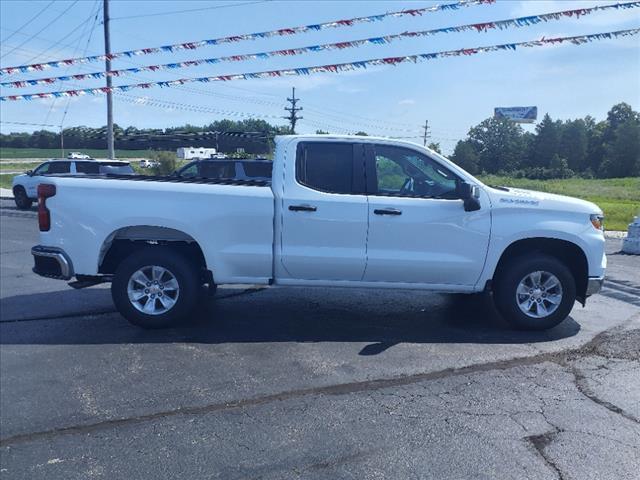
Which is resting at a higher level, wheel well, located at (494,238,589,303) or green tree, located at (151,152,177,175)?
green tree, located at (151,152,177,175)

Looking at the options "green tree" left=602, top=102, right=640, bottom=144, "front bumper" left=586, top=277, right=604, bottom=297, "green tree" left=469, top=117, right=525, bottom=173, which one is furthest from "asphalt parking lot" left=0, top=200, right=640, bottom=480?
"green tree" left=602, top=102, right=640, bottom=144

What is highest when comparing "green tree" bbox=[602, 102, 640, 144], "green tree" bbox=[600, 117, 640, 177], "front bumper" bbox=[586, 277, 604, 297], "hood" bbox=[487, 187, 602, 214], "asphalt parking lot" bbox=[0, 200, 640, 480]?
"green tree" bbox=[602, 102, 640, 144]

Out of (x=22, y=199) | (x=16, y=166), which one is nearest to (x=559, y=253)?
(x=22, y=199)

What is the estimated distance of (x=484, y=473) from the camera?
10.4 feet

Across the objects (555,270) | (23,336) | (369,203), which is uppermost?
(369,203)

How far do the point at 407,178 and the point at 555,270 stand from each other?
1.78m

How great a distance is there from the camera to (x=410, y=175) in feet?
19.4

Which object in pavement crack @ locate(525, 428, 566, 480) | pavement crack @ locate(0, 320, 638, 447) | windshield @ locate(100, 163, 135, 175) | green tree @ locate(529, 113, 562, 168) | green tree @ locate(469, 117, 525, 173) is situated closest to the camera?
pavement crack @ locate(525, 428, 566, 480)

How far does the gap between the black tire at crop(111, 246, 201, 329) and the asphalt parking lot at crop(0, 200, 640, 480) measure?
0.17 metres

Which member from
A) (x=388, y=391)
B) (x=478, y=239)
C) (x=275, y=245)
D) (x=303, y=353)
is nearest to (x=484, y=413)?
(x=388, y=391)

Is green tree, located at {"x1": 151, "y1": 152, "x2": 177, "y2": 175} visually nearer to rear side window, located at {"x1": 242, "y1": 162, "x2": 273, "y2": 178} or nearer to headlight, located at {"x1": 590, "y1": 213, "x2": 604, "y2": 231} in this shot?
rear side window, located at {"x1": 242, "y1": 162, "x2": 273, "y2": 178}

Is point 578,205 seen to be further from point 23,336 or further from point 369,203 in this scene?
point 23,336

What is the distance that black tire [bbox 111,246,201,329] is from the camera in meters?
5.79

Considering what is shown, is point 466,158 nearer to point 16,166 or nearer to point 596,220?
point 596,220
